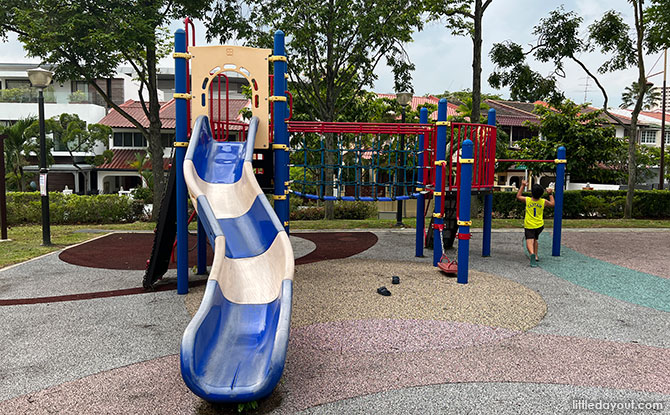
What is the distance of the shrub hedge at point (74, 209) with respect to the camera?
576 inches

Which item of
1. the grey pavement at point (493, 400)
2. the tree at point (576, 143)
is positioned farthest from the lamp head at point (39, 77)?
the tree at point (576, 143)

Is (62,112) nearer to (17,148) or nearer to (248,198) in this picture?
(17,148)

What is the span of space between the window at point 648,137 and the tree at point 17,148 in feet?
148

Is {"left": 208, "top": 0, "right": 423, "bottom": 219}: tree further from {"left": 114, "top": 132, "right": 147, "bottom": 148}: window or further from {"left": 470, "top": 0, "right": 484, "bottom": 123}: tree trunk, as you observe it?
{"left": 114, "top": 132, "right": 147, "bottom": 148}: window

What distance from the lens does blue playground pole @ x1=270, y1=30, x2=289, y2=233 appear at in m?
6.21

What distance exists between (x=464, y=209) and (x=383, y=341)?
2.82 m

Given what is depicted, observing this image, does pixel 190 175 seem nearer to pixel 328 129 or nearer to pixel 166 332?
pixel 166 332

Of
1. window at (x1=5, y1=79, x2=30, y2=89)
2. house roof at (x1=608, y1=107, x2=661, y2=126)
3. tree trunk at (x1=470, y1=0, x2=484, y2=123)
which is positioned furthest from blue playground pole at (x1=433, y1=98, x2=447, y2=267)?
window at (x1=5, y1=79, x2=30, y2=89)

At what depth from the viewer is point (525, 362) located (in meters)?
3.83

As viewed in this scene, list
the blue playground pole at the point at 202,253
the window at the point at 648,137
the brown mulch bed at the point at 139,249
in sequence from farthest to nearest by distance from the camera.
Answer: the window at the point at 648,137, the brown mulch bed at the point at 139,249, the blue playground pole at the point at 202,253

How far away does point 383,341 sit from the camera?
4.29 metres

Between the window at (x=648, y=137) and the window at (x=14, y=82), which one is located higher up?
the window at (x=14, y=82)

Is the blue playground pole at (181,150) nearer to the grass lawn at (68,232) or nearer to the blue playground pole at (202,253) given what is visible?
the blue playground pole at (202,253)

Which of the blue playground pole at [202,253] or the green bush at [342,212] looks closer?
the blue playground pole at [202,253]
